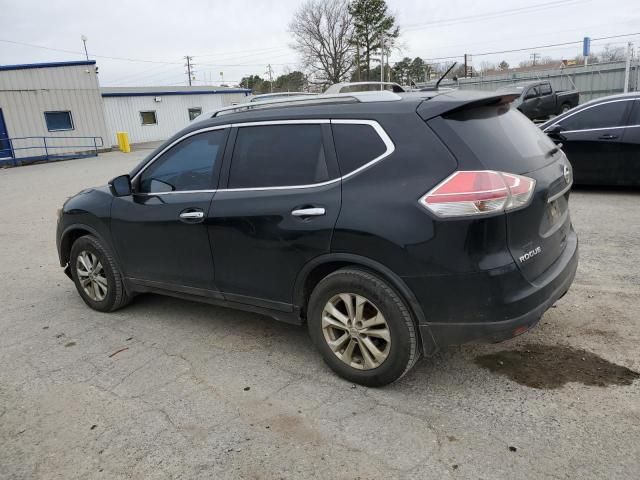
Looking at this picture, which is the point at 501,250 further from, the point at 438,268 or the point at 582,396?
the point at 582,396

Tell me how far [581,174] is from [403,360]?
668 centimetres

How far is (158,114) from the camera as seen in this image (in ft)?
112

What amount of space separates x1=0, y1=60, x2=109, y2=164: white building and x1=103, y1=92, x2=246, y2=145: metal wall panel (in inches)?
144

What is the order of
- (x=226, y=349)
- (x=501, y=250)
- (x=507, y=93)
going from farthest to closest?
(x=226, y=349) < (x=507, y=93) < (x=501, y=250)

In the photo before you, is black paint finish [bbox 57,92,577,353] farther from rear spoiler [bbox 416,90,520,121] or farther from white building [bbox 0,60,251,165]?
white building [bbox 0,60,251,165]

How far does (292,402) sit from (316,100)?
1.98m

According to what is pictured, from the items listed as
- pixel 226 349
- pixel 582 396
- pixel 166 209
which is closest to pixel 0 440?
pixel 226 349

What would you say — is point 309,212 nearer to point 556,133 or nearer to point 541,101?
point 556,133

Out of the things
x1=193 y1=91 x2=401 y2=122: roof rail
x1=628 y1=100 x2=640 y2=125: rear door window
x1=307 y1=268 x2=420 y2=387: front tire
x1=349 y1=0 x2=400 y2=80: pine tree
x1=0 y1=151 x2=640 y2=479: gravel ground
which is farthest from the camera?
x1=349 y1=0 x2=400 y2=80: pine tree

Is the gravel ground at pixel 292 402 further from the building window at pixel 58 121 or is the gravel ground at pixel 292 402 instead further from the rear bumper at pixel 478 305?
the building window at pixel 58 121

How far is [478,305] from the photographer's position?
109 inches

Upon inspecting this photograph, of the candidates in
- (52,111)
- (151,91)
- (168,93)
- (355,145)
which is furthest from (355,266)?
(168,93)

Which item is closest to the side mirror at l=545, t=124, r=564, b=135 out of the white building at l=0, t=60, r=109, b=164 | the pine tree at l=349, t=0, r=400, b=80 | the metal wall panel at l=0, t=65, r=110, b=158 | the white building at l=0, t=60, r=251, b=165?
the white building at l=0, t=60, r=251, b=165

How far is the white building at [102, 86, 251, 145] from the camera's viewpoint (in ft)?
105
